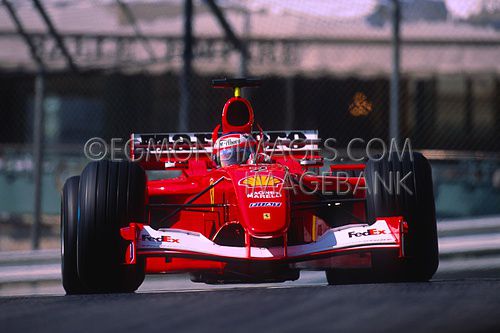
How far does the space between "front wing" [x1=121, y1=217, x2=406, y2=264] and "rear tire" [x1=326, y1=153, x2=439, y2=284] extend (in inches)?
3.4

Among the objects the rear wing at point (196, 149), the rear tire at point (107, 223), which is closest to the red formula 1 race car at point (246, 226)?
the rear tire at point (107, 223)

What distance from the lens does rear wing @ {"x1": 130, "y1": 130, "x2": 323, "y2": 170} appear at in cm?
858

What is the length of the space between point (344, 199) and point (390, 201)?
1.08 feet

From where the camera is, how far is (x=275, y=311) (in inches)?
205

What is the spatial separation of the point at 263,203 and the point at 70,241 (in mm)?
1200

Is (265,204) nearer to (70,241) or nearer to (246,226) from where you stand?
(246,226)

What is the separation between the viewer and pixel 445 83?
12.6m

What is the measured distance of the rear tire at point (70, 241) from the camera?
691 cm

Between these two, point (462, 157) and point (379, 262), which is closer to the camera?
point (379, 262)

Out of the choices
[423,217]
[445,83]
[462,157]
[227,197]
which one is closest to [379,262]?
[423,217]

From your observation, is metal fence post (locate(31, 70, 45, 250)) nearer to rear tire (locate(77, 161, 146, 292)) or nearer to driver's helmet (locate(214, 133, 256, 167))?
driver's helmet (locate(214, 133, 256, 167))

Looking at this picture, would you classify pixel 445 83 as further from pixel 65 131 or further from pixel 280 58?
pixel 65 131

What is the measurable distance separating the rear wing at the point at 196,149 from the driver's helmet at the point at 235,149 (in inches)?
14.9

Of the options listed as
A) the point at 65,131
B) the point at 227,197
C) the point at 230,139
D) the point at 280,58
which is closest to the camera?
the point at 227,197
